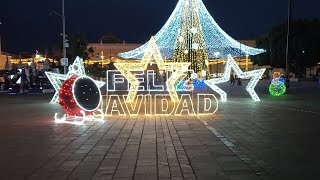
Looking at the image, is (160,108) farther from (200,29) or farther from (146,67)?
(200,29)

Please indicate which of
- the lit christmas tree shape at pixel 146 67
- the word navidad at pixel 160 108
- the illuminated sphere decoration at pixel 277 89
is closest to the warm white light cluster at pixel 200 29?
the illuminated sphere decoration at pixel 277 89

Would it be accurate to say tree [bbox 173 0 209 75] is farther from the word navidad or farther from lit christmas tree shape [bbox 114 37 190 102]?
lit christmas tree shape [bbox 114 37 190 102]

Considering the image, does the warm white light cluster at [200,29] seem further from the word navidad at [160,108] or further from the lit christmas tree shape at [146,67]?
the lit christmas tree shape at [146,67]

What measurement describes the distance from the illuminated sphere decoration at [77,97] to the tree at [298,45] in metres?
54.8

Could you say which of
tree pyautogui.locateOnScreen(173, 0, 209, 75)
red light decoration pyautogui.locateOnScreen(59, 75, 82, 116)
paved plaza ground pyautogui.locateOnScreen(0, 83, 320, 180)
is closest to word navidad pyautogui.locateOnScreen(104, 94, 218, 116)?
red light decoration pyautogui.locateOnScreen(59, 75, 82, 116)

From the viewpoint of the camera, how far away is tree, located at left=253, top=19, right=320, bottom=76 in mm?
69562

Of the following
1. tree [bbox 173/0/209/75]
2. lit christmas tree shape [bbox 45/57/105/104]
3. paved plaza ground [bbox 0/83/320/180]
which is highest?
tree [bbox 173/0/209/75]

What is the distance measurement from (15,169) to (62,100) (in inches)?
331

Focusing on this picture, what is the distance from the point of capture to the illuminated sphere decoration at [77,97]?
54.2 ft

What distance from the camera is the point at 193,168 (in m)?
8.41

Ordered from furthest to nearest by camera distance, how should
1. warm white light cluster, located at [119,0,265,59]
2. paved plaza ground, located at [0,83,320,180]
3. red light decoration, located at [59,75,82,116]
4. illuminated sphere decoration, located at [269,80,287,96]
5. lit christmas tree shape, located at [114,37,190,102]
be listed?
warm white light cluster, located at [119,0,265,59] → illuminated sphere decoration, located at [269,80,287,96] → lit christmas tree shape, located at [114,37,190,102] → red light decoration, located at [59,75,82,116] → paved plaza ground, located at [0,83,320,180]

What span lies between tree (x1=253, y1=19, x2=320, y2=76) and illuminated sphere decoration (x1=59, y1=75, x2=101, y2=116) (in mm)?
54804

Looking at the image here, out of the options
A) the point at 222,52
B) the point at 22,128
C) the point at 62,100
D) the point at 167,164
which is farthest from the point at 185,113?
the point at 222,52

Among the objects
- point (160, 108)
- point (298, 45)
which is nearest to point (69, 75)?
point (160, 108)
